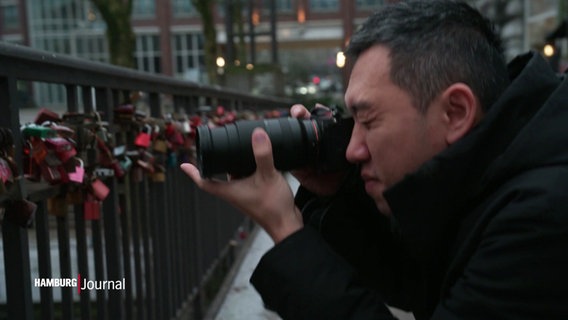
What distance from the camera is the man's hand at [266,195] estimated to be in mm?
1446

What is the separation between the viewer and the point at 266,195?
1466 mm

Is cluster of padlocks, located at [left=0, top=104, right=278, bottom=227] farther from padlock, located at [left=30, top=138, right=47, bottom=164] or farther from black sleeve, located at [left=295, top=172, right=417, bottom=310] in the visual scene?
black sleeve, located at [left=295, top=172, right=417, bottom=310]

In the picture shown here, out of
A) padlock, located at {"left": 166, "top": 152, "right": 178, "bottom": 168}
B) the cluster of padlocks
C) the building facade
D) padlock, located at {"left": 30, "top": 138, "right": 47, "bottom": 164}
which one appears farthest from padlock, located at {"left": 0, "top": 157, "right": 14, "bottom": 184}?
the building facade

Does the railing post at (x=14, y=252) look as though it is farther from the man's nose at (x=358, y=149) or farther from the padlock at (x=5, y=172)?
the man's nose at (x=358, y=149)

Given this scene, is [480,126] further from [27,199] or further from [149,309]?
[149,309]

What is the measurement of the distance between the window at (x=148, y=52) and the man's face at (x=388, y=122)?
43813mm

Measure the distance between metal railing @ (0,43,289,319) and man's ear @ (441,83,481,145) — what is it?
103cm

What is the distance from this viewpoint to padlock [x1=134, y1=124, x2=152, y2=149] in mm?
2500

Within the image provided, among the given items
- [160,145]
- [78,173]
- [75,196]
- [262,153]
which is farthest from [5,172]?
[160,145]

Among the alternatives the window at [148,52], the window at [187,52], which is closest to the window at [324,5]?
the window at [187,52]

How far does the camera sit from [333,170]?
5.49ft

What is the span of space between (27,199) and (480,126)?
3.78 ft

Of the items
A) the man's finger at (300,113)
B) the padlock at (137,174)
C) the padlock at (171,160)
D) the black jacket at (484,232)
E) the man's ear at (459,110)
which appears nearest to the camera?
the black jacket at (484,232)

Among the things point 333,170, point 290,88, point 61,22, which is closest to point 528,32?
point 290,88
